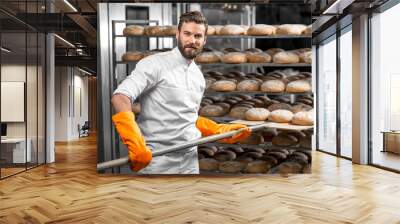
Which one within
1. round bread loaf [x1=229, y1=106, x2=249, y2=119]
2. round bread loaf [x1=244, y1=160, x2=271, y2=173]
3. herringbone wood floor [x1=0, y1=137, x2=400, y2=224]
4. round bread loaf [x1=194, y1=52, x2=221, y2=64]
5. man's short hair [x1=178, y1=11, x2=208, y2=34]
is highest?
man's short hair [x1=178, y1=11, x2=208, y2=34]

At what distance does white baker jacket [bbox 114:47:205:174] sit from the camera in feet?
14.1

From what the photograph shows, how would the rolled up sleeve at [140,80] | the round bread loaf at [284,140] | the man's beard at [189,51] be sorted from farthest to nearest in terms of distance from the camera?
the round bread loaf at [284,140] → the man's beard at [189,51] → the rolled up sleeve at [140,80]

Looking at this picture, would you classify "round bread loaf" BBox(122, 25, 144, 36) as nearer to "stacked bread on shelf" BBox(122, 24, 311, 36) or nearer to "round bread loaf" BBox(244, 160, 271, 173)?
"stacked bread on shelf" BBox(122, 24, 311, 36)

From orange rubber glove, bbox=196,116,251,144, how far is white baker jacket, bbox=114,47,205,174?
0.07 metres

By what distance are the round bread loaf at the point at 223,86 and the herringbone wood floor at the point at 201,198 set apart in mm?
992

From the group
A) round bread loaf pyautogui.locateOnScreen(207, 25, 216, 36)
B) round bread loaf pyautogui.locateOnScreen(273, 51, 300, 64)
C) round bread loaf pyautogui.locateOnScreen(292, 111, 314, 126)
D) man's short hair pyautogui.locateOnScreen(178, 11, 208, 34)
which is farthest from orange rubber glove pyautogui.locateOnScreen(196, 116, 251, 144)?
man's short hair pyautogui.locateOnScreen(178, 11, 208, 34)

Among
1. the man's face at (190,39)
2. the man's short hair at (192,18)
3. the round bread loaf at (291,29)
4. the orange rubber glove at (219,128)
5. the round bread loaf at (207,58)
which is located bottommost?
the orange rubber glove at (219,128)

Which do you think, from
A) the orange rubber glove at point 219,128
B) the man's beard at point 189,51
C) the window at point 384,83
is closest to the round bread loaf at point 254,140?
the orange rubber glove at point 219,128

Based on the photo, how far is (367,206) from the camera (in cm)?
328

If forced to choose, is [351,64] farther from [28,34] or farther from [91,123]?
[91,123]

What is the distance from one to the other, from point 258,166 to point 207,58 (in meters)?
1.34

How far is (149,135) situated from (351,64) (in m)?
3.87

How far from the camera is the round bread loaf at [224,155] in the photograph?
181 inches

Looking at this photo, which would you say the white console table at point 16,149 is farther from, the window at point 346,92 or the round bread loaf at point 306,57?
the window at point 346,92
